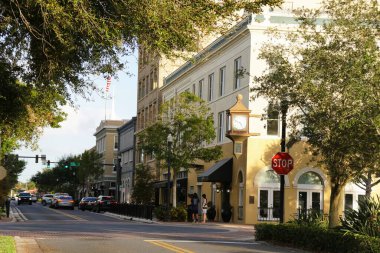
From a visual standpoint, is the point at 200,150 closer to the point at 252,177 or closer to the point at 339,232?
the point at 252,177

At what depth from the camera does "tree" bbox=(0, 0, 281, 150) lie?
10492mm

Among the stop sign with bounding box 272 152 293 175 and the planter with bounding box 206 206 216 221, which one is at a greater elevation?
the stop sign with bounding box 272 152 293 175

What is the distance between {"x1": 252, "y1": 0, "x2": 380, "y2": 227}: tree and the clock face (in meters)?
7.71

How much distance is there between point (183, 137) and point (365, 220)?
992 inches

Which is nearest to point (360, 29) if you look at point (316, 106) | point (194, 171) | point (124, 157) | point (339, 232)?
point (316, 106)

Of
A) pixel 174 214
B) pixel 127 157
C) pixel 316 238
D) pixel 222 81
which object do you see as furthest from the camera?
pixel 127 157

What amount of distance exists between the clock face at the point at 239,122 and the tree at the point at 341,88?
7.71 meters

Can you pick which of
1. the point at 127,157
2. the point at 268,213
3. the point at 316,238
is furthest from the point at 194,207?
the point at 127,157

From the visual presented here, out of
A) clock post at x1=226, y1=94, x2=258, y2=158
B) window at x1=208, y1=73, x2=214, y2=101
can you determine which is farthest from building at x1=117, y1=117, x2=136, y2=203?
clock post at x1=226, y1=94, x2=258, y2=158

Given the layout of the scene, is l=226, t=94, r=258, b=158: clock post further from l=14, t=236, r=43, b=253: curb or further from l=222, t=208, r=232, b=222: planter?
l=222, t=208, r=232, b=222: planter

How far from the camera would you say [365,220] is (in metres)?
17.0

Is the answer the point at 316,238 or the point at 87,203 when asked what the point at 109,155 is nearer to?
the point at 87,203

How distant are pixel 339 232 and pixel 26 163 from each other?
100m

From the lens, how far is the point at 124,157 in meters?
85.3
